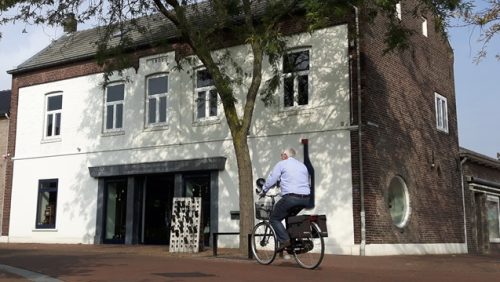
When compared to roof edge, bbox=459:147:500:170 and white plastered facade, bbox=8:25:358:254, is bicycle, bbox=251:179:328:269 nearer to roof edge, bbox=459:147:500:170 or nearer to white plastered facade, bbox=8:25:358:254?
white plastered facade, bbox=8:25:358:254

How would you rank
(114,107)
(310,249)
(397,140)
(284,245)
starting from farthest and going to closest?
(114,107) → (397,140) → (284,245) → (310,249)

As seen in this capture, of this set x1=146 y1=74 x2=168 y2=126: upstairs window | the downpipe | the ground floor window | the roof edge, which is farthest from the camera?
the ground floor window

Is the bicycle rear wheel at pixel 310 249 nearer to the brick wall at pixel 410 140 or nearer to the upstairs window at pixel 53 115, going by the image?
the brick wall at pixel 410 140

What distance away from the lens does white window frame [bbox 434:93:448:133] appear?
68.6ft

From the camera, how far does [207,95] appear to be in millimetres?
19328

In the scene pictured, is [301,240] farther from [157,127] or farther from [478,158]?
[478,158]

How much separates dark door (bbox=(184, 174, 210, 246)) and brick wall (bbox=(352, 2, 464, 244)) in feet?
16.6

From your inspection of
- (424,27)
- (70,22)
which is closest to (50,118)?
Result: (70,22)

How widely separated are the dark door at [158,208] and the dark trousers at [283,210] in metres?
10.3

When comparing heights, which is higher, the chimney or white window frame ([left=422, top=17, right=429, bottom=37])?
white window frame ([left=422, top=17, right=429, bottom=37])

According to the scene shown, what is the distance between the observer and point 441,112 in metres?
21.3

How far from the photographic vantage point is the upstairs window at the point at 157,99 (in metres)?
20.5

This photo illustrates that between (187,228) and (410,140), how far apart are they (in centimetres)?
771

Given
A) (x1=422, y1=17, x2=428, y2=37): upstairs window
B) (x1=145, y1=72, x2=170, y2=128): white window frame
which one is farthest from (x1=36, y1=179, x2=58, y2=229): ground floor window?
(x1=422, y1=17, x2=428, y2=37): upstairs window
